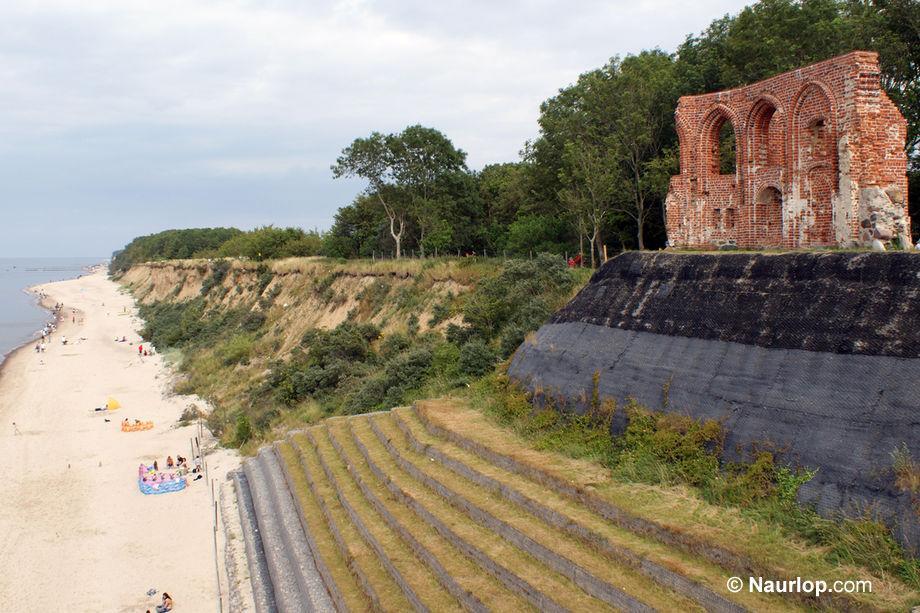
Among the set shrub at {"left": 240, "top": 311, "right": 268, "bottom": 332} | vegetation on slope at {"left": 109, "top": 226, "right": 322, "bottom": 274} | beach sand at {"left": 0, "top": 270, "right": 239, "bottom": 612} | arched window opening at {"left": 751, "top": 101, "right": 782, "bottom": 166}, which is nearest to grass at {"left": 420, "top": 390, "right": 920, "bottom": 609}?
beach sand at {"left": 0, "top": 270, "right": 239, "bottom": 612}

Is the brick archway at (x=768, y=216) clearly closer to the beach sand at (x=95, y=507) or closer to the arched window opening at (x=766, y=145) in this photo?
the arched window opening at (x=766, y=145)

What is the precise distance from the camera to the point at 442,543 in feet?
36.4

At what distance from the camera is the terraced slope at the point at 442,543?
8.48 metres

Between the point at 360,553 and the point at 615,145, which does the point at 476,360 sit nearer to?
the point at 360,553

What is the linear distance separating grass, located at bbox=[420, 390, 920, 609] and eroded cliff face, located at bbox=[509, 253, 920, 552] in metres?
0.43

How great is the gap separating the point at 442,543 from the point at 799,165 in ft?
40.3

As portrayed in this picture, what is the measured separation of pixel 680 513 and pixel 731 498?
829 millimetres

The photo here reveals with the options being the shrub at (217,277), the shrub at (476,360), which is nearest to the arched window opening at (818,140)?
the shrub at (476,360)

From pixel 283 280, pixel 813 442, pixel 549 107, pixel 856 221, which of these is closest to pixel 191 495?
pixel 813 442

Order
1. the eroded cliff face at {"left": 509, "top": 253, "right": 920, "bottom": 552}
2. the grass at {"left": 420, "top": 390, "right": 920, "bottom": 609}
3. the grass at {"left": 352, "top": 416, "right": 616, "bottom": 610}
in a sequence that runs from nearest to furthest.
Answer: the grass at {"left": 420, "top": 390, "right": 920, "bottom": 609} → the eroded cliff face at {"left": 509, "top": 253, "right": 920, "bottom": 552} → the grass at {"left": 352, "top": 416, "right": 616, "bottom": 610}

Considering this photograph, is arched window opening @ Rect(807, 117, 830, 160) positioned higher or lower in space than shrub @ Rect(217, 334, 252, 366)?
higher

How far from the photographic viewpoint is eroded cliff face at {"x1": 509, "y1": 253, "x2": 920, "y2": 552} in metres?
8.59

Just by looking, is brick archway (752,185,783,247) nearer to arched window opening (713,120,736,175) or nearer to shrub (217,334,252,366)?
arched window opening (713,120,736,175)

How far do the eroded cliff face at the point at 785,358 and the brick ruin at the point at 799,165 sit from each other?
3.55 meters
